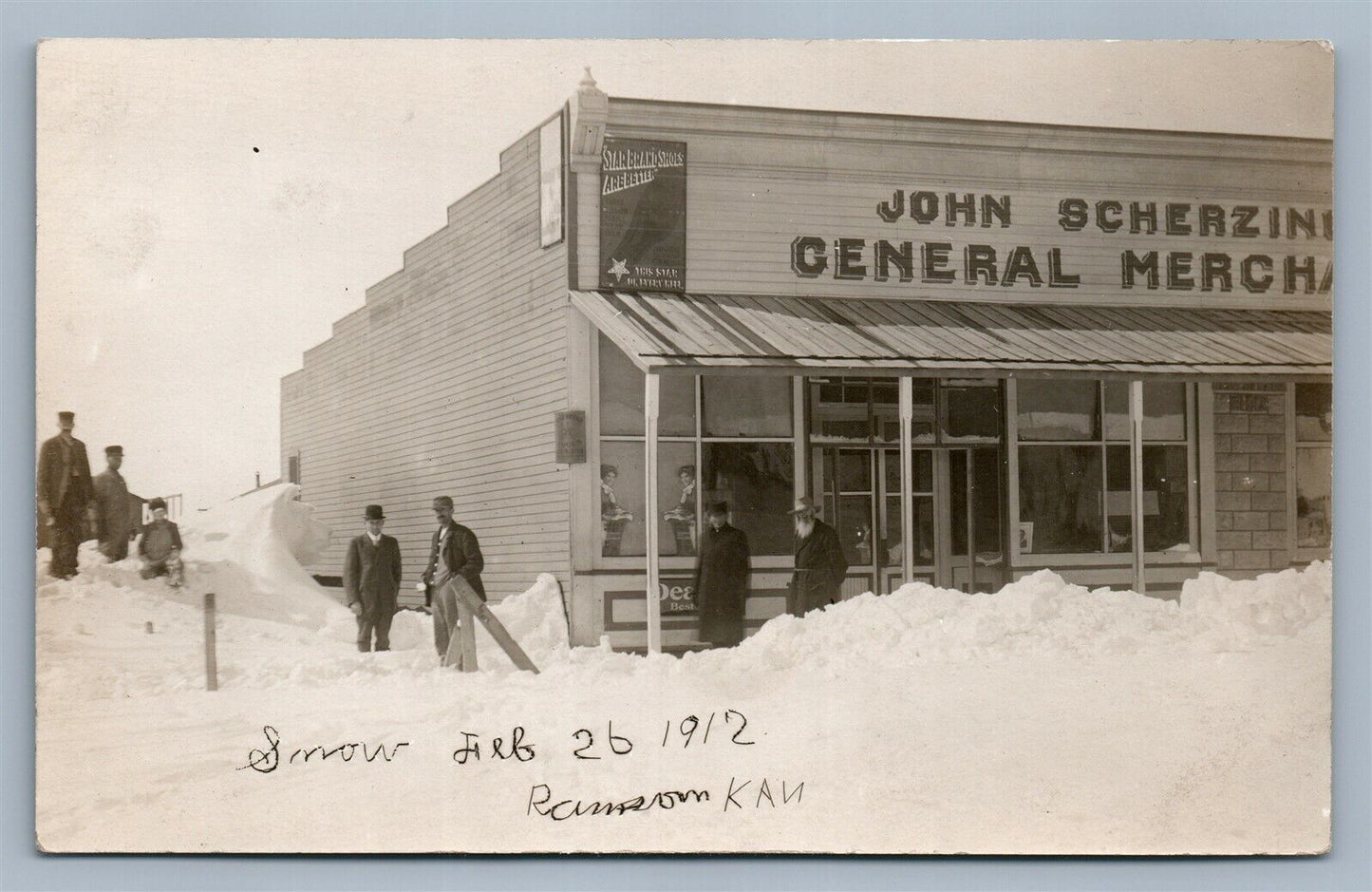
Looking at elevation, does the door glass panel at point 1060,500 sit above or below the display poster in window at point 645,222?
below

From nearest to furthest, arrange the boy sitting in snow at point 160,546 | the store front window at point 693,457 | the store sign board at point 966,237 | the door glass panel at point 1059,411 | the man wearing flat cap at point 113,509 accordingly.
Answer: the man wearing flat cap at point 113,509 < the boy sitting in snow at point 160,546 < the store sign board at point 966,237 < the store front window at point 693,457 < the door glass panel at point 1059,411

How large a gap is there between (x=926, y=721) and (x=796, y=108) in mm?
4578

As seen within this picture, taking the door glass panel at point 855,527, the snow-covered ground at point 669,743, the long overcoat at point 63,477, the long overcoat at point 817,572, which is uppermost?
the long overcoat at point 63,477

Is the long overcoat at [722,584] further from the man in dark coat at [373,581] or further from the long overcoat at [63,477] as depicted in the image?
the long overcoat at [63,477]

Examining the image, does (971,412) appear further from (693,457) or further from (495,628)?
(495,628)

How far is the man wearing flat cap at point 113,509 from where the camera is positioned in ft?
27.4

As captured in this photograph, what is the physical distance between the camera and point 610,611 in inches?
377

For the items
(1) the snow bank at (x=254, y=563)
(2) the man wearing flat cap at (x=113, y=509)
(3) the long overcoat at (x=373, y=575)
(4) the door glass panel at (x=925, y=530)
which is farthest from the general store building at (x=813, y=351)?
(2) the man wearing flat cap at (x=113, y=509)

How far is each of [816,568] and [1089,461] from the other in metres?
3.15

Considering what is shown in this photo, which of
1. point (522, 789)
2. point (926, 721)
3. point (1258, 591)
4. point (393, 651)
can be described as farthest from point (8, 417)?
point (1258, 591)

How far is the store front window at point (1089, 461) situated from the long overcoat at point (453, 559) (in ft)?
16.5

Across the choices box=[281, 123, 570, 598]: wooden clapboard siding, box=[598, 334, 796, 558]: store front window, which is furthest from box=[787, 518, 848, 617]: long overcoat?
box=[281, 123, 570, 598]: wooden clapboard siding

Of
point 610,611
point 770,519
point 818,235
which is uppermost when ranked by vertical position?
point 818,235

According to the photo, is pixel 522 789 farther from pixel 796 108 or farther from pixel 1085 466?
pixel 1085 466
